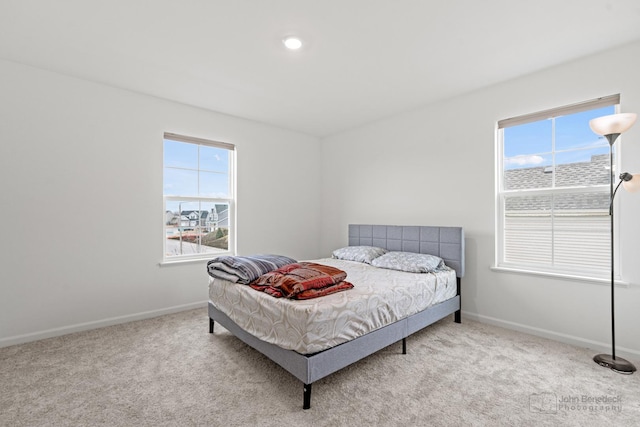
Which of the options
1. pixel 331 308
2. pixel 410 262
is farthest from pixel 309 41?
pixel 410 262

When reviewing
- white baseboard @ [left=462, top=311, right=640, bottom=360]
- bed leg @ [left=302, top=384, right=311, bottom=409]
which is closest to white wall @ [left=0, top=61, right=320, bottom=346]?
bed leg @ [left=302, top=384, right=311, bottom=409]

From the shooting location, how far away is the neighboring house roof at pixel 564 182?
2.61 m

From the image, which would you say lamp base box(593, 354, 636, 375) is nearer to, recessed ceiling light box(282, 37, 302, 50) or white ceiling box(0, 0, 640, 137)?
white ceiling box(0, 0, 640, 137)

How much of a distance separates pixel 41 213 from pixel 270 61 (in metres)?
2.59

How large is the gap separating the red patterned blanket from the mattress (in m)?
0.06

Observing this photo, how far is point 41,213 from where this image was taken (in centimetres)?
278

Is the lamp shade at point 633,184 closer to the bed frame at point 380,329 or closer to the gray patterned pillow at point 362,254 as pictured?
the bed frame at point 380,329

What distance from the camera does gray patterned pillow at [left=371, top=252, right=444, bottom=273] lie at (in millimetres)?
3012

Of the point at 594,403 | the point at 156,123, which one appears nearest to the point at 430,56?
the point at 594,403

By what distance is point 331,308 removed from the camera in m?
1.92

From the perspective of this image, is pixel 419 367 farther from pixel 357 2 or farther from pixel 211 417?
pixel 357 2

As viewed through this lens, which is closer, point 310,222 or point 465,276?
point 465,276

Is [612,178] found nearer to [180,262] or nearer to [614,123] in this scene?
[614,123]

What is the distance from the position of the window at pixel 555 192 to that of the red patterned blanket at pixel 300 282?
1.98 meters
